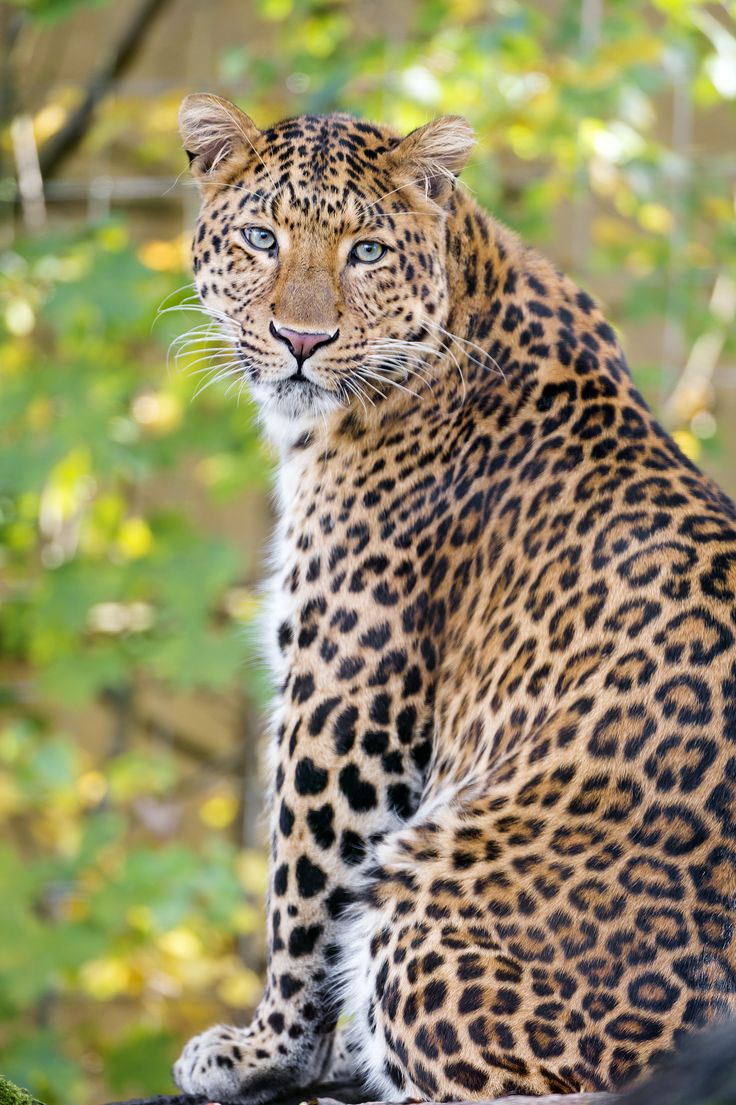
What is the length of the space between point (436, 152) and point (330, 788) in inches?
72.2

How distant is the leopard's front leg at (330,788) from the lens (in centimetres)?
392

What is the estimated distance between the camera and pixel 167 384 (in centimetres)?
895

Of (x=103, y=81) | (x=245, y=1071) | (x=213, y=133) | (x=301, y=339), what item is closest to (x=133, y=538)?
(x=103, y=81)

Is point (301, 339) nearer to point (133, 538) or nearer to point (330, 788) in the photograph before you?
point (330, 788)

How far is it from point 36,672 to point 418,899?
24.6ft

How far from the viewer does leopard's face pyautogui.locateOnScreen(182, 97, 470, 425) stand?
412cm

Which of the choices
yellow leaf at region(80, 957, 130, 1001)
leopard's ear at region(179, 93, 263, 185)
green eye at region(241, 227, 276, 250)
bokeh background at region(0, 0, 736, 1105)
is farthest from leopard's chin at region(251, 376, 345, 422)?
yellow leaf at region(80, 957, 130, 1001)

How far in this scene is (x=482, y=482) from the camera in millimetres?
4066

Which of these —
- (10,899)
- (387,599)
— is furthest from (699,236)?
(387,599)

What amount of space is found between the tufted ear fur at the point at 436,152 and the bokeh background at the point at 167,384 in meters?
3.33

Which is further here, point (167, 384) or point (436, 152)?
point (167, 384)

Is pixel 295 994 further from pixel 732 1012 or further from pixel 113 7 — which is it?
pixel 113 7

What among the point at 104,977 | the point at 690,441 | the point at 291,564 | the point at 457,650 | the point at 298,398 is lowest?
the point at 457,650

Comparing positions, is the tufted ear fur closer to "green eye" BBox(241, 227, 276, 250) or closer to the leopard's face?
the leopard's face
